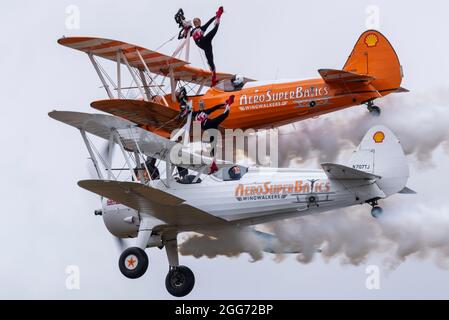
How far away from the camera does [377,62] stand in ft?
110

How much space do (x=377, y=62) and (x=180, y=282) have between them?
20.0 feet

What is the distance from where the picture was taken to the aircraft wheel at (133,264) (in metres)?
30.8

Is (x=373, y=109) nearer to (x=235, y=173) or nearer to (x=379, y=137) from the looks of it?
(x=379, y=137)

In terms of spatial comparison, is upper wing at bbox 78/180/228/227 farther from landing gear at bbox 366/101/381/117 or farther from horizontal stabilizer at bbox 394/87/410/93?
horizontal stabilizer at bbox 394/87/410/93

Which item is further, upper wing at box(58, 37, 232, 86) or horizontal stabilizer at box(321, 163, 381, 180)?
upper wing at box(58, 37, 232, 86)

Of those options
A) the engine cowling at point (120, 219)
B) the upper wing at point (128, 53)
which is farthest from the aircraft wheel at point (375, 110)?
the engine cowling at point (120, 219)

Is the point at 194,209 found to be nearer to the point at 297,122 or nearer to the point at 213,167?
the point at 213,167

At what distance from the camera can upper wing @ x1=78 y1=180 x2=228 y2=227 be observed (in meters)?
30.1

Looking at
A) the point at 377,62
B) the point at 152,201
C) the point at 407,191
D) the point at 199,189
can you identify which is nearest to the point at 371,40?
the point at 377,62

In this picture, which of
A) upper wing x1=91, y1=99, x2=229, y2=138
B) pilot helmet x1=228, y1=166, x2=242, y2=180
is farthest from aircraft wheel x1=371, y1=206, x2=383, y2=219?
upper wing x1=91, y1=99, x2=229, y2=138

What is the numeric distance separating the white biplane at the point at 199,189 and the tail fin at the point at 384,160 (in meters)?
0.02

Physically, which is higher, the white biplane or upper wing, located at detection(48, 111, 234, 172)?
upper wing, located at detection(48, 111, 234, 172)

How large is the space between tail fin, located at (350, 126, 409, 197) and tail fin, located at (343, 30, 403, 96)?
3.39 meters

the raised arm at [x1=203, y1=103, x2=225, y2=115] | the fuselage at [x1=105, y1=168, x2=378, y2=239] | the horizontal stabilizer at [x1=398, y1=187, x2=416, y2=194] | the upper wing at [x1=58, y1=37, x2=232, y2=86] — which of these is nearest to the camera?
the fuselage at [x1=105, y1=168, x2=378, y2=239]
